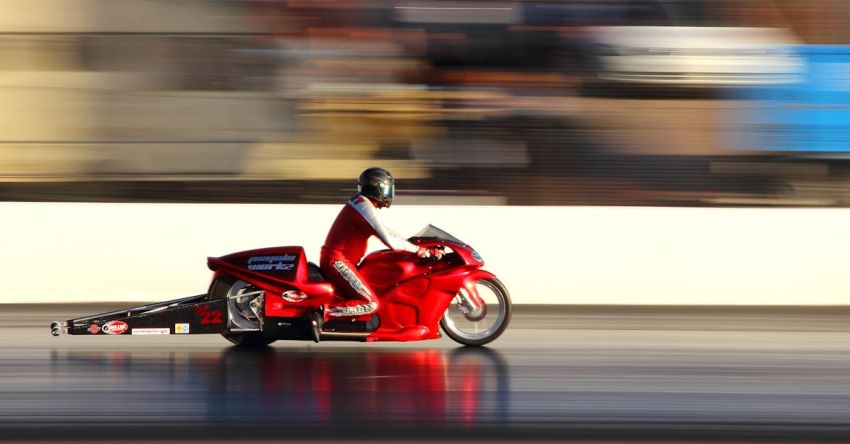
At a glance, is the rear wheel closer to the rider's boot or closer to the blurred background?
the rider's boot

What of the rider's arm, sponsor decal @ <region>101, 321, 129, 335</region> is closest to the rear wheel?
sponsor decal @ <region>101, 321, 129, 335</region>

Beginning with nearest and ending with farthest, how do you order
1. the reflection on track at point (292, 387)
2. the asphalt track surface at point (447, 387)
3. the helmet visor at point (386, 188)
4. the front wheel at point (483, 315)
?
the asphalt track surface at point (447, 387), the reflection on track at point (292, 387), the helmet visor at point (386, 188), the front wheel at point (483, 315)

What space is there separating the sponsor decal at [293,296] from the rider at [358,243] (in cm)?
23

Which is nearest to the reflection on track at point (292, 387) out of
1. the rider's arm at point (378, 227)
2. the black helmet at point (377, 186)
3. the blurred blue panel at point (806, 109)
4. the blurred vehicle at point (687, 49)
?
the rider's arm at point (378, 227)

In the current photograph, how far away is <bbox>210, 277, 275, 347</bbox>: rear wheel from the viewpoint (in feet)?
32.3

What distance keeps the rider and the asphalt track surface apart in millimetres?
430

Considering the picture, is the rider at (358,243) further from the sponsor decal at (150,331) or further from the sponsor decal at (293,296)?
the sponsor decal at (150,331)

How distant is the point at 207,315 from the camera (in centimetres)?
973

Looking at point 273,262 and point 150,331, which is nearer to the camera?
point 150,331

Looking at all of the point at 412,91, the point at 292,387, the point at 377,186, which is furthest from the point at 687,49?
the point at 292,387

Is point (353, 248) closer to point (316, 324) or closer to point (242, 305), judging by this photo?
point (316, 324)

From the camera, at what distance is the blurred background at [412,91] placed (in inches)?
591

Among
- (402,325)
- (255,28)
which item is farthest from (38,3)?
(402,325)

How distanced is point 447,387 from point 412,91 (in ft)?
25.5
